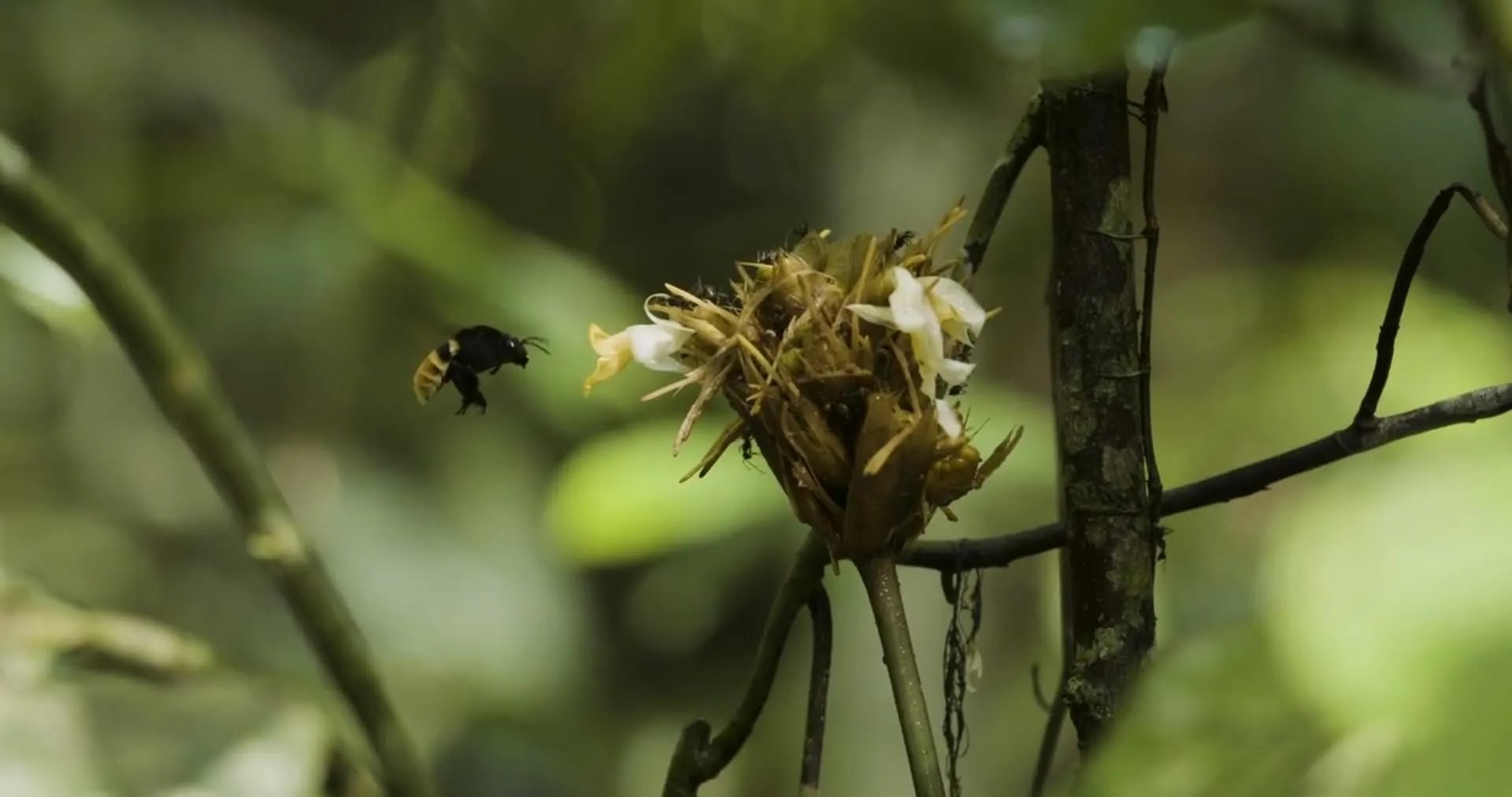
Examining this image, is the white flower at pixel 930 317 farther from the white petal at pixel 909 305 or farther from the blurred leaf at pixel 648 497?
the blurred leaf at pixel 648 497

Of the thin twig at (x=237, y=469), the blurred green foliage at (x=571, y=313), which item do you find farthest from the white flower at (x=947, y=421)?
the blurred green foliage at (x=571, y=313)

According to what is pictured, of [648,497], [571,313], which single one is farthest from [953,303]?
[571,313]

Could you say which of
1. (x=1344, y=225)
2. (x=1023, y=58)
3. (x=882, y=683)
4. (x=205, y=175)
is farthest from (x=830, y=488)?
(x=205, y=175)

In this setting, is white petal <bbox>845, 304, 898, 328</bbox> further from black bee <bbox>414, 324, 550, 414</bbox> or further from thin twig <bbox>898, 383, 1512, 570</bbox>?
black bee <bbox>414, 324, 550, 414</bbox>

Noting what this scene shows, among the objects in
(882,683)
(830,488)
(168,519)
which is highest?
(168,519)

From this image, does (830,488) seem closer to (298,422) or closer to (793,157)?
(793,157)
